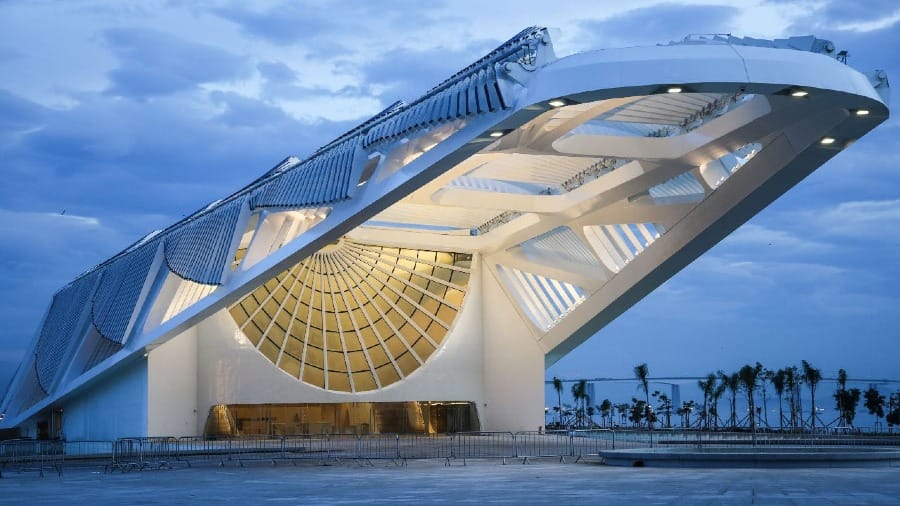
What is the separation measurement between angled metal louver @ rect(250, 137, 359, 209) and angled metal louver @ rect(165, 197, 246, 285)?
1262 mm

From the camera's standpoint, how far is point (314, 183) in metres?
29.0

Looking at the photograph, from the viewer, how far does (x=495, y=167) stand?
1334 inches

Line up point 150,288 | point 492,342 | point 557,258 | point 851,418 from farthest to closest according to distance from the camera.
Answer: point 851,418
point 492,342
point 557,258
point 150,288

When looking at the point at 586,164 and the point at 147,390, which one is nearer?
the point at 586,164

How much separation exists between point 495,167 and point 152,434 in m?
14.1

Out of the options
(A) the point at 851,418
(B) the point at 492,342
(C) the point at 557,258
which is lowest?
(A) the point at 851,418

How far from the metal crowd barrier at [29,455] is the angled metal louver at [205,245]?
6043 mm

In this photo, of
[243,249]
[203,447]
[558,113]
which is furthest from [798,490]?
[243,249]

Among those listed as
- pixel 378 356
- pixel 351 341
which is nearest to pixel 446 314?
pixel 378 356

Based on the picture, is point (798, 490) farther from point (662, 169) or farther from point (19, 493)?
point (662, 169)

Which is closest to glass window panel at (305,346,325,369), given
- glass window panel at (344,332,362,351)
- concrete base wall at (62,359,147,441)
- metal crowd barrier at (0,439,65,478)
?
glass window panel at (344,332,362,351)

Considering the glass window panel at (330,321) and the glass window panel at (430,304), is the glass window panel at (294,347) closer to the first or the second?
the glass window panel at (330,321)

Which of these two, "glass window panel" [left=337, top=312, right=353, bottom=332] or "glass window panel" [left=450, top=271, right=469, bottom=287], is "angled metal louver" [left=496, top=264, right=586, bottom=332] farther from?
"glass window panel" [left=337, top=312, right=353, bottom=332]

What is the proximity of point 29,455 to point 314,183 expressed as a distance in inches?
417
